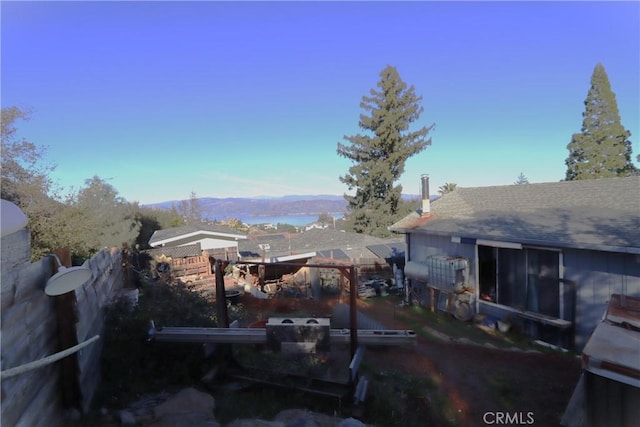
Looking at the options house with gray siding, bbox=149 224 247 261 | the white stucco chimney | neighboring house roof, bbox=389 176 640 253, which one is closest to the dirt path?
neighboring house roof, bbox=389 176 640 253

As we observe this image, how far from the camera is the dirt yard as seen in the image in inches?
204

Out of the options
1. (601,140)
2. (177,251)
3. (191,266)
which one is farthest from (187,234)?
(601,140)

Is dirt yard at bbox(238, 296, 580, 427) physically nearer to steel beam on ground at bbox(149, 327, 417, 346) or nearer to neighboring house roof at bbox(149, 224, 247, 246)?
steel beam on ground at bbox(149, 327, 417, 346)

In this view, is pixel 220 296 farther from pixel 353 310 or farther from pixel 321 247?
pixel 321 247

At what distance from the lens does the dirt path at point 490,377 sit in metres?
5.36

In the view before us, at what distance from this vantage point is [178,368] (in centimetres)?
547

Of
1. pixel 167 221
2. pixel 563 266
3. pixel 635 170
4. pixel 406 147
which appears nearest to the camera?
pixel 563 266

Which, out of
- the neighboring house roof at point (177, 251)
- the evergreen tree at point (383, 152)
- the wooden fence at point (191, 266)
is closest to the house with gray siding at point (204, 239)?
the neighboring house roof at point (177, 251)

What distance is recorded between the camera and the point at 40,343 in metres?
3.16

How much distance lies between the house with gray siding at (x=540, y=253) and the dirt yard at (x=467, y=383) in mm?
1013

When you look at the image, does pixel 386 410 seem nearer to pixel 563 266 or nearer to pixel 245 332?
pixel 245 332

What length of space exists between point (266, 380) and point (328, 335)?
1270mm

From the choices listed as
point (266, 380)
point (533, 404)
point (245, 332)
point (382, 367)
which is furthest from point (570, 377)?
point (245, 332)

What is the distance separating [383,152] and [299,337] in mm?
27412
